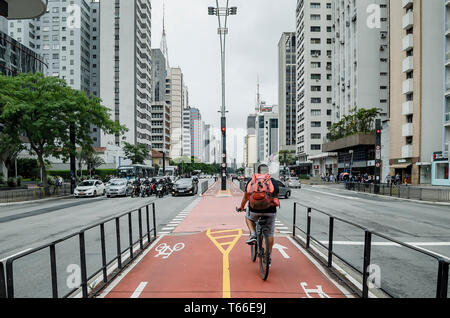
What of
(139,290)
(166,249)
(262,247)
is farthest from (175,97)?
(139,290)

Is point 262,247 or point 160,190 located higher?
point 262,247

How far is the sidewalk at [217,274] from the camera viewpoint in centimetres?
459

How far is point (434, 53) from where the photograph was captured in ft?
115

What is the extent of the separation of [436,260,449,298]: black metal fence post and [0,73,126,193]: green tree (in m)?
25.5

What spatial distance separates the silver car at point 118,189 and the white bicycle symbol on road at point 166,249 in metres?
19.6

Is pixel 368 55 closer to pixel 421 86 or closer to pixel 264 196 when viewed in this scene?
Answer: pixel 421 86

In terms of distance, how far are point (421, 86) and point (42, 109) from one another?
128 ft

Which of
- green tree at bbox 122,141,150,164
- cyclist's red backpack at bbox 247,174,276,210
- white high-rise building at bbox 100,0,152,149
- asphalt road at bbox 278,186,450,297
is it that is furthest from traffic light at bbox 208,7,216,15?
white high-rise building at bbox 100,0,152,149

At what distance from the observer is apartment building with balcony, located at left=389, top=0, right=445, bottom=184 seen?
34844mm

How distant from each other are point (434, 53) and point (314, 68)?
4534cm

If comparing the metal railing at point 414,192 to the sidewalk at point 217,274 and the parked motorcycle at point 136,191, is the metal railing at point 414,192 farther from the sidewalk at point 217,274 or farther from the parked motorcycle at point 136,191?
the parked motorcycle at point 136,191

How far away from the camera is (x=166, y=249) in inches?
290
